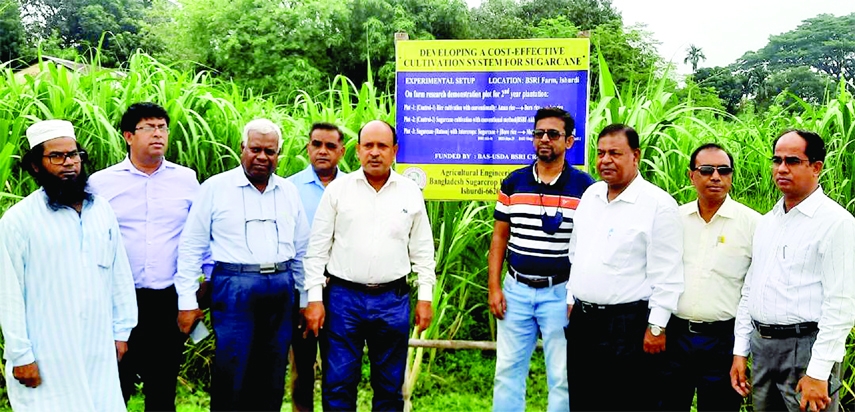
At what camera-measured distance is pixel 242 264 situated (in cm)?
342

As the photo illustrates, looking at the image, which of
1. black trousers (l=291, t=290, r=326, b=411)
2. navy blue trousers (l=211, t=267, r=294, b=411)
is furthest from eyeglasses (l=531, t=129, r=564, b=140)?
black trousers (l=291, t=290, r=326, b=411)

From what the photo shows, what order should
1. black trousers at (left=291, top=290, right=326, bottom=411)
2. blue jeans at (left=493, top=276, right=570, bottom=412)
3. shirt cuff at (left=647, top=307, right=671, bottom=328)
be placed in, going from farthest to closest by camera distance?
1. black trousers at (left=291, top=290, right=326, bottom=411)
2. blue jeans at (left=493, top=276, right=570, bottom=412)
3. shirt cuff at (left=647, top=307, right=671, bottom=328)

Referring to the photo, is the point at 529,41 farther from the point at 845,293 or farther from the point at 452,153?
the point at 845,293

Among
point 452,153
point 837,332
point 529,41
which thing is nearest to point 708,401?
point 837,332

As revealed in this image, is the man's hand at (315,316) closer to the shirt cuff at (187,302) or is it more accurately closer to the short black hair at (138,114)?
the shirt cuff at (187,302)

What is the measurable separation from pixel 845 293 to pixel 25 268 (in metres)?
3.11

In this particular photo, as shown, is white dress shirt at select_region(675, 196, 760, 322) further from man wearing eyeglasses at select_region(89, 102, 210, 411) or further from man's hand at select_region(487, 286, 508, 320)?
man wearing eyeglasses at select_region(89, 102, 210, 411)

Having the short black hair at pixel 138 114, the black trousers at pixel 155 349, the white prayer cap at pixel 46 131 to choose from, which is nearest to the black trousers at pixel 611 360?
the black trousers at pixel 155 349

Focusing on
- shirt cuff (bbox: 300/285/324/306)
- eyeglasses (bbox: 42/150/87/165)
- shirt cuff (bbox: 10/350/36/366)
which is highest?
eyeglasses (bbox: 42/150/87/165)

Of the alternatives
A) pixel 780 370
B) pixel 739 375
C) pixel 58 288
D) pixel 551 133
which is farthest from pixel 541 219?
pixel 58 288

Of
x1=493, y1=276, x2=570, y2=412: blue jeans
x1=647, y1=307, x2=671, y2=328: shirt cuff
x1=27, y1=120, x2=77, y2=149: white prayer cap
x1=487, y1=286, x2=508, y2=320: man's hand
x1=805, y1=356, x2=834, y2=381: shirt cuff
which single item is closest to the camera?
x1=805, y1=356, x2=834, y2=381: shirt cuff

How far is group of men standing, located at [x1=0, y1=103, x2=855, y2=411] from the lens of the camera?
2904 millimetres

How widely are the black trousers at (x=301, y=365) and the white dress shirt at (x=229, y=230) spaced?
486 mm

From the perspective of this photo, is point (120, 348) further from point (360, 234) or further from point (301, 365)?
point (360, 234)
